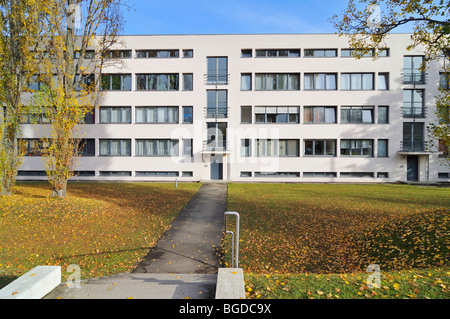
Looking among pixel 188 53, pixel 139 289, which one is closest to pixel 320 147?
pixel 188 53

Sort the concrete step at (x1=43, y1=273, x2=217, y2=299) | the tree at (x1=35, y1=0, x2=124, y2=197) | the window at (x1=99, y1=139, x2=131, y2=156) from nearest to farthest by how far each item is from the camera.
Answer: the concrete step at (x1=43, y1=273, x2=217, y2=299)
the tree at (x1=35, y1=0, x2=124, y2=197)
the window at (x1=99, y1=139, x2=131, y2=156)

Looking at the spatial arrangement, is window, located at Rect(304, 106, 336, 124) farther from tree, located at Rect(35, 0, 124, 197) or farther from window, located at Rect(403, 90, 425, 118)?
tree, located at Rect(35, 0, 124, 197)

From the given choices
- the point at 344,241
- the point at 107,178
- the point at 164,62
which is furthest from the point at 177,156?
the point at 344,241

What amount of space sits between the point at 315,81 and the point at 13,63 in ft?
79.2

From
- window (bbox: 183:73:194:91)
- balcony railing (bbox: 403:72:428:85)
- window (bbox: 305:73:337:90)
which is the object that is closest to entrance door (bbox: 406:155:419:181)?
balcony railing (bbox: 403:72:428:85)

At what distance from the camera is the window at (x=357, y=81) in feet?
80.2

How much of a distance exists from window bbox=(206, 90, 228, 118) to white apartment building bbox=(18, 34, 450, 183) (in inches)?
4.1

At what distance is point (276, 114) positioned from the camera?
2466 centimetres

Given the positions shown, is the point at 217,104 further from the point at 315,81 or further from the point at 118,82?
the point at 118,82

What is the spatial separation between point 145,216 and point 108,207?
2.33 m

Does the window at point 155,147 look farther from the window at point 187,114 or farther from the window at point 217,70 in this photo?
the window at point 217,70

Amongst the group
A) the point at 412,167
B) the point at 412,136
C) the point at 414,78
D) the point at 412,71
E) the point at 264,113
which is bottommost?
the point at 412,167

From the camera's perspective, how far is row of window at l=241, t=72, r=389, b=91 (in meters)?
24.4
